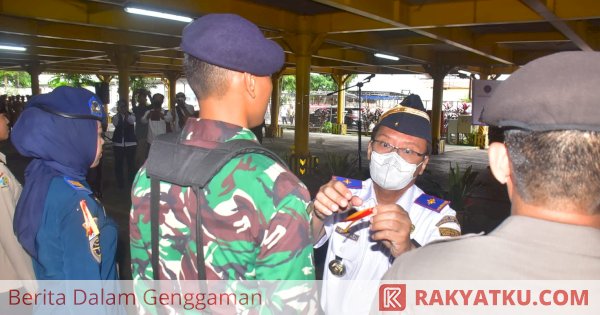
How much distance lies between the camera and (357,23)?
31.0 feet

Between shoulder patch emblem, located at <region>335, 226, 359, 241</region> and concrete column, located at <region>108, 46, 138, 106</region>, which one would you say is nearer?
shoulder patch emblem, located at <region>335, 226, 359, 241</region>

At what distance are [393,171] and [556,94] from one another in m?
1.29

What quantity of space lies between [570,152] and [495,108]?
0.15m

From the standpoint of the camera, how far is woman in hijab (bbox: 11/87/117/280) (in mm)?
1665

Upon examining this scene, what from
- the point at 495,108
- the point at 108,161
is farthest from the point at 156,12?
the point at 495,108

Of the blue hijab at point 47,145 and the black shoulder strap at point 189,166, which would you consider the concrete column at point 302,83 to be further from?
the black shoulder strap at point 189,166

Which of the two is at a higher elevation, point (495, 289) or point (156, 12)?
point (156, 12)

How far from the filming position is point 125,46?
13.9m

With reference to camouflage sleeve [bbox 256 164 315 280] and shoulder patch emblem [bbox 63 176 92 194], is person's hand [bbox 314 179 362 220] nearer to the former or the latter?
camouflage sleeve [bbox 256 164 315 280]

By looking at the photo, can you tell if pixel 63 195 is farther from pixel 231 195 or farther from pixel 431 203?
pixel 431 203

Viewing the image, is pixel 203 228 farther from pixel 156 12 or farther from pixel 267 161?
pixel 156 12

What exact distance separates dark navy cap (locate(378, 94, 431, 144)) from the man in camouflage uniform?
955 mm

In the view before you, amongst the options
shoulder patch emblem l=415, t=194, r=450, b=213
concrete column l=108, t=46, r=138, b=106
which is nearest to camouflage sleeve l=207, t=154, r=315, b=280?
shoulder patch emblem l=415, t=194, r=450, b=213

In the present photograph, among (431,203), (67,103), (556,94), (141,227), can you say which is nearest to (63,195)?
(67,103)
